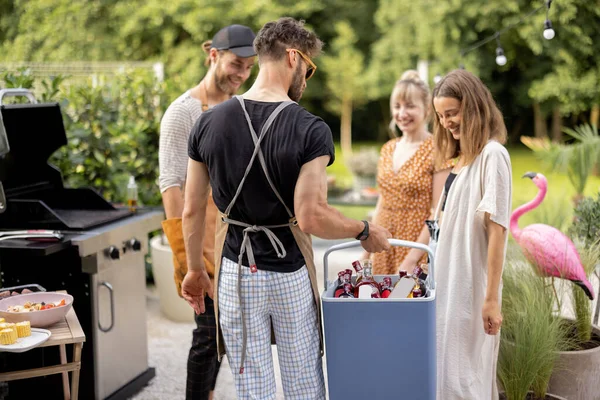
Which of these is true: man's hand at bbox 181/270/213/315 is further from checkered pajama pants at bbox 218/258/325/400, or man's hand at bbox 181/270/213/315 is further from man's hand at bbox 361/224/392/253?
man's hand at bbox 361/224/392/253

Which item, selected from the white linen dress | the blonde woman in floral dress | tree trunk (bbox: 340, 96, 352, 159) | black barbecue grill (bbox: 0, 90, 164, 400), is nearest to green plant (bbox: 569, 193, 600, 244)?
the blonde woman in floral dress

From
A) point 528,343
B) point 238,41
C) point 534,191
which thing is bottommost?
point 528,343

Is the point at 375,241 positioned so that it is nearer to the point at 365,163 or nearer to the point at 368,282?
the point at 368,282

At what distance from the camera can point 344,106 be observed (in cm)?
1681

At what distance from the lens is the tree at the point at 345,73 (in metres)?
15.7

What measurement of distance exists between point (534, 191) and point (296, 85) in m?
9.25

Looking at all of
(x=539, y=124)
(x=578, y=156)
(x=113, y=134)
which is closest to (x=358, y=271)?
(x=113, y=134)

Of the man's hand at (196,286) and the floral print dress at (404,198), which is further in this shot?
the floral print dress at (404,198)

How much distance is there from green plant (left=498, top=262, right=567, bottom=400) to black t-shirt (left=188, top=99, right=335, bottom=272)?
3.72 ft

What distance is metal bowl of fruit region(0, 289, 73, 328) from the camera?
249 centimetres

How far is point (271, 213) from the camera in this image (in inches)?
88.3

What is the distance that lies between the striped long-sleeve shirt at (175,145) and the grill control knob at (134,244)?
0.68 m

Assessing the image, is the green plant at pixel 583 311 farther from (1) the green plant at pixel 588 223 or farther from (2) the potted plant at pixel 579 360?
(1) the green plant at pixel 588 223

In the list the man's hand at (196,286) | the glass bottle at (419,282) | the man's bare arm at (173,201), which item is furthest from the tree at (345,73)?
the glass bottle at (419,282)
